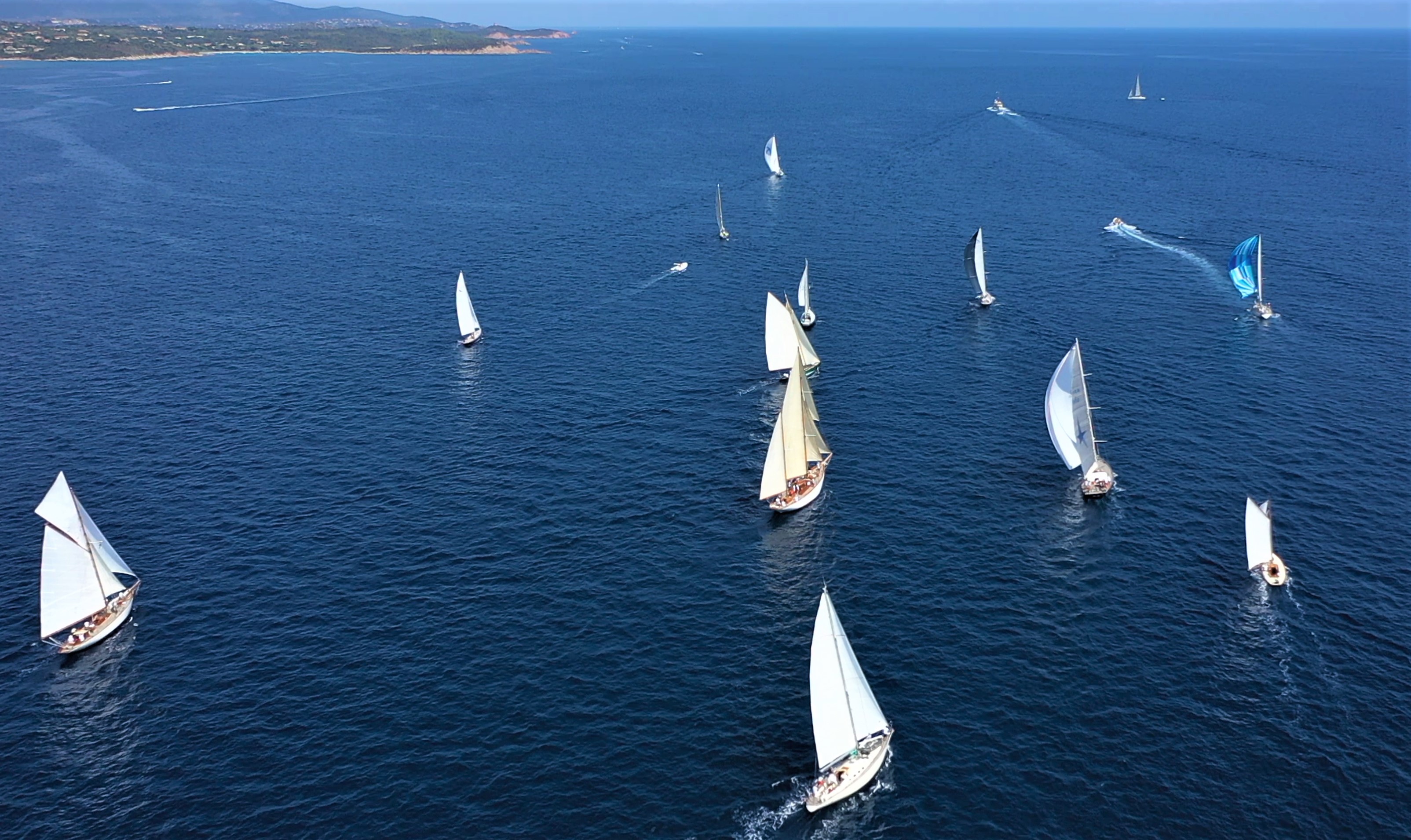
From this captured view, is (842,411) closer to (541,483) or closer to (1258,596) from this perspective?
(541,483)

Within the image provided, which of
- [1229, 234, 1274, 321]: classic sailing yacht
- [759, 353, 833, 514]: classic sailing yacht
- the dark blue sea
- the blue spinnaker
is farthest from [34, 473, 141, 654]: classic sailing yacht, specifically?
the blue spinnaker

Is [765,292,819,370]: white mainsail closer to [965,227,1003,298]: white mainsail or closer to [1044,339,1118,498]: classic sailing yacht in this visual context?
[1044,339,1118,498]: classic sailing yacht

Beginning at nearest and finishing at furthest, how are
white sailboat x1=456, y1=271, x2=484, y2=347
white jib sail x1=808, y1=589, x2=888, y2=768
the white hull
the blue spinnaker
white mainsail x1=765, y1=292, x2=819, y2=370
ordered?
the white hull
white jib sail x1=808, y1=589, x2=888, y2=768
white mainsail x1=765, y1=292, x2=819, y2=370
white sailboat x1=456, y1=271, x2=484, y2=347
the blue spinnaker

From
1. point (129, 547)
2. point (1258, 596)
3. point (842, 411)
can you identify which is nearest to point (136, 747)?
point (129, 547)

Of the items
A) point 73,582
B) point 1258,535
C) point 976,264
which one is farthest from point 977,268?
point 73,582

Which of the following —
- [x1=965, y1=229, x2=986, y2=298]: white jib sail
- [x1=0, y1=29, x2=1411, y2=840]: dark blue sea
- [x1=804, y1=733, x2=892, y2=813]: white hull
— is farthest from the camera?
[x1=965, y1=229, x2=986, y2=298]: white jib sail

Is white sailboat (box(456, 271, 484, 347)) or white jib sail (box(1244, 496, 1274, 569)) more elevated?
white sailboat (box(456, 271, 484, 347))
